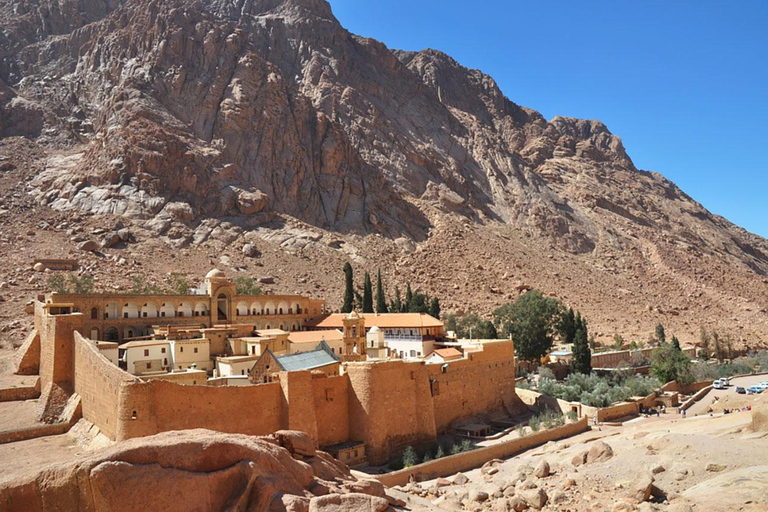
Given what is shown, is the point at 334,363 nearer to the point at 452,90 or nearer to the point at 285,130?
the point at 285,130

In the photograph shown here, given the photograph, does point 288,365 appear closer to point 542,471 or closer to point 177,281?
point 542,471

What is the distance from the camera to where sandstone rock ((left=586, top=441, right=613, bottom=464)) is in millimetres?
16938

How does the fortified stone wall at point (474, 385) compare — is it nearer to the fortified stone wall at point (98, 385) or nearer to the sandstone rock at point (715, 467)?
the sandstone rock at point (715, 467)

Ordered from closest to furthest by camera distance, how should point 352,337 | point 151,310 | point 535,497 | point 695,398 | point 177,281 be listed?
point 535,497
point 352,337
point 151,310
point 695,398
point 177,281

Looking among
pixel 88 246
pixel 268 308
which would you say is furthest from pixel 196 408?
pixel 88 246

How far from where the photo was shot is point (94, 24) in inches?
2936

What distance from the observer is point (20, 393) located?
20062 mm

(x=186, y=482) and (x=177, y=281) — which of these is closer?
(x=186, y=482)

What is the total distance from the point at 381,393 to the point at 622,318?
44.5m

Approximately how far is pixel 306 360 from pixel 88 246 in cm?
3300

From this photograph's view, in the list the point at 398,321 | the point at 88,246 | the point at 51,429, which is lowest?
the point at 51,429

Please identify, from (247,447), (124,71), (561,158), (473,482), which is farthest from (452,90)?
(247,447)

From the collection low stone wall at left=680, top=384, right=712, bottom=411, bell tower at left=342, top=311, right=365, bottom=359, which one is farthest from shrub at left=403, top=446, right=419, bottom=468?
low stone wall at left=680, top=384, right=712, bottom=411

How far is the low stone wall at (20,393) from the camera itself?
19734mm
